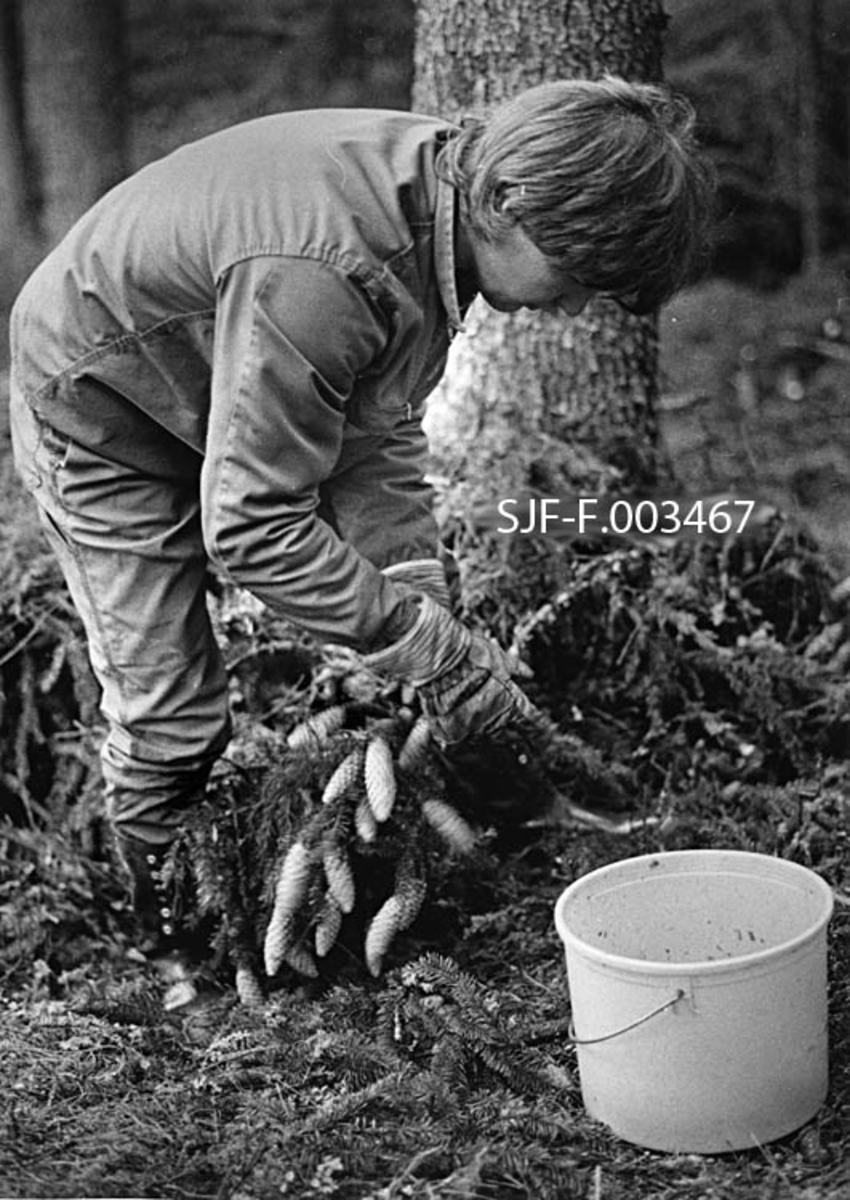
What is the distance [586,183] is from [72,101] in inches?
69.9

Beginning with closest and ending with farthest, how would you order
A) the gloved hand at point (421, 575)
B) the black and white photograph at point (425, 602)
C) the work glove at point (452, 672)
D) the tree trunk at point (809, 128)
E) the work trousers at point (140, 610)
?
the black and white photograph at point (425, 602)
the work glove at point (452, 672)
the work trousers at point (140, 610)
the gloved hand at point (421, 575)
the tree trunk at point (809, 128)

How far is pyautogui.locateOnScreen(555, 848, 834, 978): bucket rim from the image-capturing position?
1931 mm

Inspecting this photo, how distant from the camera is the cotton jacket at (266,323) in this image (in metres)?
2.00

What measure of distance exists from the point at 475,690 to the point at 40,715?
1188 millimetres

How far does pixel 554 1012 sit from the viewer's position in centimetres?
244

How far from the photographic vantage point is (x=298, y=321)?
1.98m

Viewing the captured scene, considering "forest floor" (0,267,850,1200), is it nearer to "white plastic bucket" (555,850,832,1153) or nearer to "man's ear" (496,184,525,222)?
"white plastic bucket" (555,850,832,1153)

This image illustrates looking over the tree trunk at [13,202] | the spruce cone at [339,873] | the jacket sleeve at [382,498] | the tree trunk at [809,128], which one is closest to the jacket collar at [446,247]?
the jacket sleeve at [382,498]

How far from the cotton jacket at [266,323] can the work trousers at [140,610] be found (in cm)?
6

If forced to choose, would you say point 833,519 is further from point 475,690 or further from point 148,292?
point 148,292

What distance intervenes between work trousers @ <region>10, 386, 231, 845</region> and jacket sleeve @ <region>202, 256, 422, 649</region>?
0.33m

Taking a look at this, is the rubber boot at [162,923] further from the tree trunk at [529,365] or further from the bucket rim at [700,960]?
the tree trunk at [529,365]

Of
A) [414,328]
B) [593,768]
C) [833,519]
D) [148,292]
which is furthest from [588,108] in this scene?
[833,519]

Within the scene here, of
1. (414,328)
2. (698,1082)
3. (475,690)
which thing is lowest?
(698,1082)
